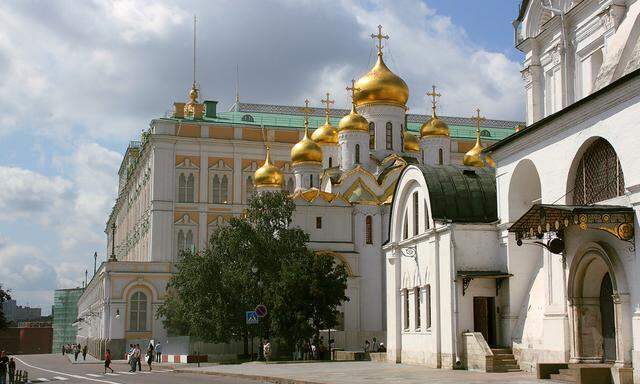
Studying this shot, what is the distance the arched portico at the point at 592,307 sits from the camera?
73.5 ft

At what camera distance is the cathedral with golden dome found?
186 ft

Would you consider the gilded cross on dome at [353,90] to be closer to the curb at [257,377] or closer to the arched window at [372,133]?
the arched window at [372,133]

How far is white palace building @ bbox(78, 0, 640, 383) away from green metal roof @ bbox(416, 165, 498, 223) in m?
0.05

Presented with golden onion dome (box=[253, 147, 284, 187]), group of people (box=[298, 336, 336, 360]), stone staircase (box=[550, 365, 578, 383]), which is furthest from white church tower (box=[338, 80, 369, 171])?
stone staircase (box=[550, 365, 578, 383])

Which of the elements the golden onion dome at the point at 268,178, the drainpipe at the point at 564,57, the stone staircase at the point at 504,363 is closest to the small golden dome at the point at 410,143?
the golden onion dome at the point at 268,178

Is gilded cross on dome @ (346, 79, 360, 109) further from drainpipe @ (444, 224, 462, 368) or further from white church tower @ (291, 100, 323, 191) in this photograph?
drainpipe @ (444, 224, 462, 368)

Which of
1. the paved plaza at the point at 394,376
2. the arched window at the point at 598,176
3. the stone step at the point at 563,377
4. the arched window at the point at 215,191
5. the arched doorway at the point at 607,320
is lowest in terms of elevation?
the paved plaza at the point at 394,376

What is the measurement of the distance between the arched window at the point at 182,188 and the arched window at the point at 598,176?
177 ft

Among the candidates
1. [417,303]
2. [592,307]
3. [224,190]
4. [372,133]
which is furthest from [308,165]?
[592,307]

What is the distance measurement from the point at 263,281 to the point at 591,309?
2417cm

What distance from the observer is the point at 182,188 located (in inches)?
2943

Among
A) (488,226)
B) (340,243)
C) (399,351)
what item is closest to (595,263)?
(488,226)

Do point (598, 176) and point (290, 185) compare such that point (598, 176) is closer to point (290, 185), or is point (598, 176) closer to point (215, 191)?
point (290, 185)

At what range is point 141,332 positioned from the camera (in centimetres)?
6353
